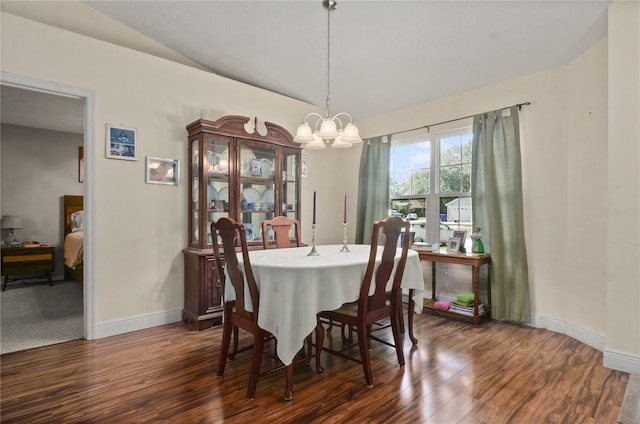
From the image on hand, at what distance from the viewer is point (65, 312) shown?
3.71m

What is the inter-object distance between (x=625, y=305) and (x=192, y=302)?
3521 millimetres

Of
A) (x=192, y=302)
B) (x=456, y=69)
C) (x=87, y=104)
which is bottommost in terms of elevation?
(x=192, y=302)

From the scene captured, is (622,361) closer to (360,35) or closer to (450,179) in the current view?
(450,179)

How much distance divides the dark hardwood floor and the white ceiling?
257cm

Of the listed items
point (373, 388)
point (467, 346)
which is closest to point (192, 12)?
point (373, 388)

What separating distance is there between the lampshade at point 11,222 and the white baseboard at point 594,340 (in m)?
7.01

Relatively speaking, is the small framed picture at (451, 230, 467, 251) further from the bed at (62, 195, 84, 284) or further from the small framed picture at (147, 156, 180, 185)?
the bed at (62, 195, 84, 284)

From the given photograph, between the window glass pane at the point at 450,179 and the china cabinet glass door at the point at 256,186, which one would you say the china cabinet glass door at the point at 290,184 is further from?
the window glass pane at the point at 450,179

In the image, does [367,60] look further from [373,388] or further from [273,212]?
[373,388]

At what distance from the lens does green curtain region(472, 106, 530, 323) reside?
332 centimetres

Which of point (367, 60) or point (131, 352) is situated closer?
point (131, 352)

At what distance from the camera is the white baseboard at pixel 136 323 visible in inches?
119

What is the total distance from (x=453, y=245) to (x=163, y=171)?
3.11 meters

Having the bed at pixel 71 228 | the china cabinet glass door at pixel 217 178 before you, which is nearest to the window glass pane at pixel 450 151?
the china cabinet glass door at pixel 217 178
